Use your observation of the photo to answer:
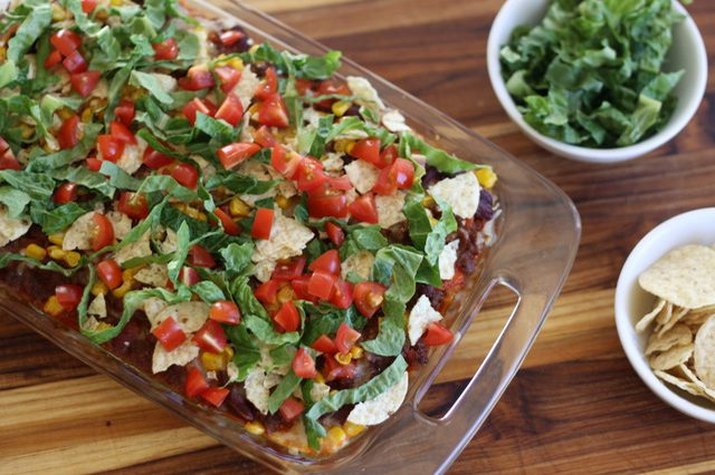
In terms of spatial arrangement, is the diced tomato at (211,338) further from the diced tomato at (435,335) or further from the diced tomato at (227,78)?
the diced tomato at (227,78)

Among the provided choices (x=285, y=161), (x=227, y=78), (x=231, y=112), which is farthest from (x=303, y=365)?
(x=227, y=78)

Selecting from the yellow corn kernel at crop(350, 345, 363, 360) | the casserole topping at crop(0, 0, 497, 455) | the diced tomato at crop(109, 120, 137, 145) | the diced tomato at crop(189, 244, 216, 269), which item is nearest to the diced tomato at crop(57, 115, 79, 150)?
the casserole topping at crop(0, 0, 497, 455)

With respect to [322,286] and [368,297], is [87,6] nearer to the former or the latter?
[322,286]

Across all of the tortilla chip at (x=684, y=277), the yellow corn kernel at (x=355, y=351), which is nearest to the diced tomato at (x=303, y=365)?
the yellow corn kernel at (x=355, y=351)

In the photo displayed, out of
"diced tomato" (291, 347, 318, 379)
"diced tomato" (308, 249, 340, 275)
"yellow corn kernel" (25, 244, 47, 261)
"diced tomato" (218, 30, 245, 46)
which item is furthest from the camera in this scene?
"diced tomato" (218, 30, 245, 46)

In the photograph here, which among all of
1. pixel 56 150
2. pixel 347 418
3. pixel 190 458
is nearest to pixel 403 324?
pixel 347 418

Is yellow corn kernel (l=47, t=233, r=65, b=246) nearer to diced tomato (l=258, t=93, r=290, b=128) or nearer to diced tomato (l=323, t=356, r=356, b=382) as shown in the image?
diced tomato (l=258, t=93, r=290, b=128)

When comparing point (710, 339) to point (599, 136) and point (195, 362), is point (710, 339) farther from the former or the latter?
point (195, 362)
